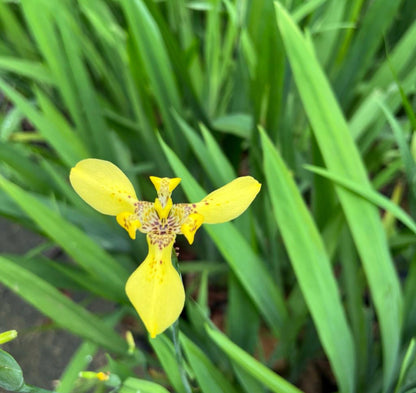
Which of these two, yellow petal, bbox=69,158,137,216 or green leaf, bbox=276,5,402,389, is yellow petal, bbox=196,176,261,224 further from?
green leaf, bbox=276,5,402,389

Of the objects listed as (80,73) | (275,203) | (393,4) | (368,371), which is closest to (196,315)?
(275,203)

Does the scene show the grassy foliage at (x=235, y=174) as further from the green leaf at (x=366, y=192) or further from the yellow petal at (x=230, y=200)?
the yellow petal at (x=230, y=200)

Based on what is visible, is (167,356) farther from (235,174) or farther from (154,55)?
(154,55)

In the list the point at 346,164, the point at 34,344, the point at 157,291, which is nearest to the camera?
the point at 157,291

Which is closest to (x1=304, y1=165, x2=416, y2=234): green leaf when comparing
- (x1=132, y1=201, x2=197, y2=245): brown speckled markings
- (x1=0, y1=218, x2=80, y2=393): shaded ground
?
(x1=132, y1=201, x2=197, y2=245): brown speckled markings

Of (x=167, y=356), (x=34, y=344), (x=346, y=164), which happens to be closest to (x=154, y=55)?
(x=346, y=164)

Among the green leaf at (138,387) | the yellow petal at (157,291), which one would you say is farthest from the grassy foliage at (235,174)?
the yellow petal at (157,291)
